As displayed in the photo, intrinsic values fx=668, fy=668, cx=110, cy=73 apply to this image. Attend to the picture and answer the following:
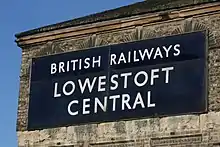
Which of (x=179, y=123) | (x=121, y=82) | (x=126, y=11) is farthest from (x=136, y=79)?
(x=126, y=11)

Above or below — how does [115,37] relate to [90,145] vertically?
above

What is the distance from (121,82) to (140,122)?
0.98m

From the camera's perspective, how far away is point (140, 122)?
531 inches

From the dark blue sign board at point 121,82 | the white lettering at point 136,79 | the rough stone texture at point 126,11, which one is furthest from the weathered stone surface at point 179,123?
the rough stone texture at point 126,11

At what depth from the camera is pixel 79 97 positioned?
47.0 feet

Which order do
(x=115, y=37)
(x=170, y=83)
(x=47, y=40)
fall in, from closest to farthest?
(x=170, y=83), (x=115, y=37), (x=47, y=40)

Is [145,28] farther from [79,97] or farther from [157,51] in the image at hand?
[79,97]

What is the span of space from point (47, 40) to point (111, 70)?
201cm

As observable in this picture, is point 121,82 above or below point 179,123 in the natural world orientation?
above

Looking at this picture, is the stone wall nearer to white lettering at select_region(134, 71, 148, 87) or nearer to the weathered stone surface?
the weathered stone surface

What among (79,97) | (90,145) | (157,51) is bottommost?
(90,145)

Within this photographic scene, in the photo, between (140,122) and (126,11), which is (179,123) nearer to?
(140,122)

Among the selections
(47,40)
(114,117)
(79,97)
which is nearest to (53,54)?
(47,40)

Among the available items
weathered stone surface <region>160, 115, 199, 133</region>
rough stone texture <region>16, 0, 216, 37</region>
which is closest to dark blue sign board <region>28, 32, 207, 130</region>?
weathered stone surface <region>160, 115, 199, 133</region>
